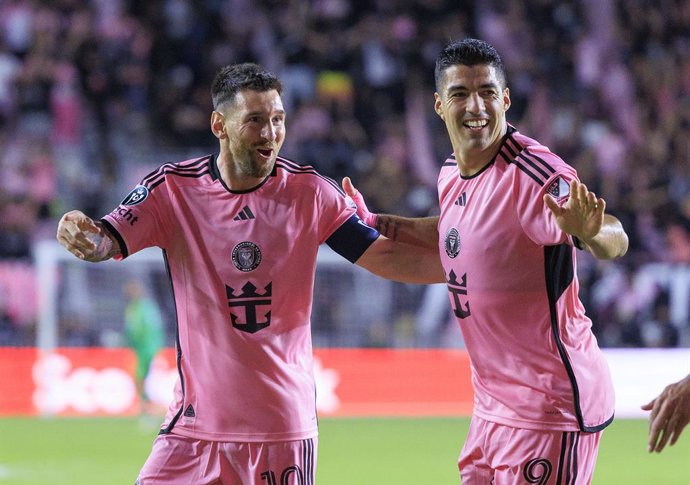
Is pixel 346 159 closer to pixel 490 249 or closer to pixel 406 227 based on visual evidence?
pixel 406 227

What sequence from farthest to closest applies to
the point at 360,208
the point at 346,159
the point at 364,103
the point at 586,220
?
the point at 364,103, the point at 346,159, the point at 360,208, the point at 586,220

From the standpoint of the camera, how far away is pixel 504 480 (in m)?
5.24

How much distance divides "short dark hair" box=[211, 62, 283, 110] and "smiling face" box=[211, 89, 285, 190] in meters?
0.03

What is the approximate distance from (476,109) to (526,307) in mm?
918

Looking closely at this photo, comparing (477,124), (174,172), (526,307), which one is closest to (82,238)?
(174,172)

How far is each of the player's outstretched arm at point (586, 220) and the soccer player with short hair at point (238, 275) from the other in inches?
52.4

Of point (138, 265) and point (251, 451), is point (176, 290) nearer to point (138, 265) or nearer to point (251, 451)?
point (251, 451)

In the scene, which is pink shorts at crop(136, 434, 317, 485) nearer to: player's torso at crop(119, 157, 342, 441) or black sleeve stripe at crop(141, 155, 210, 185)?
player's torso at crop(119, 157, 342, 441)

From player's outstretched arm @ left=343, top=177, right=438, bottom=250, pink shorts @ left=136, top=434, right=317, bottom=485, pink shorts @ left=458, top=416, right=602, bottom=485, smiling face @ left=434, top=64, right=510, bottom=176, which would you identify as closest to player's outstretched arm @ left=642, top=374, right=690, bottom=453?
pink shorts @ left=458, top=416, right=602, bottom=485

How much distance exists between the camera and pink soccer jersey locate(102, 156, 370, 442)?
17.8 feet

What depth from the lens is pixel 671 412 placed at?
4355 millimetres

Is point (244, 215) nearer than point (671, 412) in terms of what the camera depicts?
No

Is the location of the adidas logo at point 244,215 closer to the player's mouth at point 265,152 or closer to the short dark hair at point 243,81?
the player's mouth at point 265,152

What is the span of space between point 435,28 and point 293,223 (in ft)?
49.7
